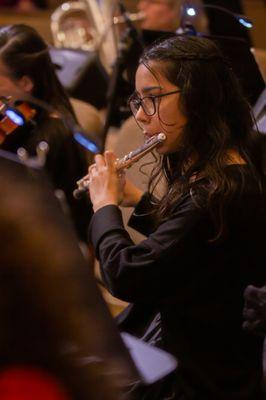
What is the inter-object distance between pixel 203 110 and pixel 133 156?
7.5 inches

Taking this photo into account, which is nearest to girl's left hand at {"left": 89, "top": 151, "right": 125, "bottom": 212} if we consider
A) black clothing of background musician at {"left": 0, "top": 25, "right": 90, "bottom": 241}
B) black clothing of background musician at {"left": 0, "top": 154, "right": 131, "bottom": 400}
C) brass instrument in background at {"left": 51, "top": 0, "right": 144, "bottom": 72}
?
black clothing of background musician at {"left": 0, "top": 154, "right": 131, "bottom": 400}

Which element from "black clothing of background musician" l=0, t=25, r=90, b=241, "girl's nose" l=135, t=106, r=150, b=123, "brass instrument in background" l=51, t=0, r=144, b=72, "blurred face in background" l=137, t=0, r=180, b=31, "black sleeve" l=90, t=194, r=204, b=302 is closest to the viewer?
"black sleeve" l=90, t=194, r=204, b=302

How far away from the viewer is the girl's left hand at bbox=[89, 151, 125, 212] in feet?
4.45

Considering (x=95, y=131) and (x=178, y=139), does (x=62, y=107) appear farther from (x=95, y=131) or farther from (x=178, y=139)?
(x=178, y=139)

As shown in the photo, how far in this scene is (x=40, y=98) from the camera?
6.60 ft

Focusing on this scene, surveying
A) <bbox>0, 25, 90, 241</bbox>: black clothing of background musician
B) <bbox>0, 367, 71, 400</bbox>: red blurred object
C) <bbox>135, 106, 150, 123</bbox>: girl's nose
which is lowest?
<bbox>0, 25, 90, 241</bbox>: black clothing of background musician

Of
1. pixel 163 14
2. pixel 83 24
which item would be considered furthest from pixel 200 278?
pixel 83 24

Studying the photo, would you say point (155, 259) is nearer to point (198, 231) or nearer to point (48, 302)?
point (198, 231)

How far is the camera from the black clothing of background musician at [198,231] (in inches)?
48.6

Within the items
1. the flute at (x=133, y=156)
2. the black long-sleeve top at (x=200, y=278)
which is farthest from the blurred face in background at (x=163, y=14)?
the black long-sleeve top at (x=200, y=278)

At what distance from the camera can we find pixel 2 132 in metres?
1.89

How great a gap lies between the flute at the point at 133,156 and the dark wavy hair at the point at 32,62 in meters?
0.53

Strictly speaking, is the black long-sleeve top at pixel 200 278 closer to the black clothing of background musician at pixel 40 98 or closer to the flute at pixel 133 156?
the flute at pixel 133 156

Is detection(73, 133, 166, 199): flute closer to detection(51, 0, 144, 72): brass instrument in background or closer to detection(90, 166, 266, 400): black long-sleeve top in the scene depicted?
detection(90, 166, 266, 400): black long-sleeve top
